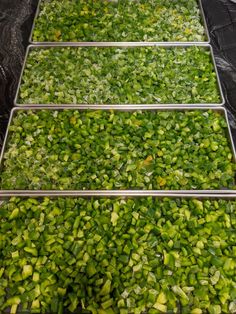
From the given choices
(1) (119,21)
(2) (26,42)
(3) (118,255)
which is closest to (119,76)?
(1) (119,21)

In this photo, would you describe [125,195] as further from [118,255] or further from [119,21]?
[119,21]

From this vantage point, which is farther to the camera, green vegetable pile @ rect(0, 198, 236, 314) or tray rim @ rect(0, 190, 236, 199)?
tray rim @ rect(0, 190, 236, 199)

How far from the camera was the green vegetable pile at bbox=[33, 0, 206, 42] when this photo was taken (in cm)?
280

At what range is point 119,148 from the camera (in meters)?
2.19

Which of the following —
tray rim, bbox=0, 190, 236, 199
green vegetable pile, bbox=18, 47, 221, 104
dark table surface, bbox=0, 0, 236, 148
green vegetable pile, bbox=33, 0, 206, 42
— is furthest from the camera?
green vegetable pile, bbox=33, 0, 206, 42

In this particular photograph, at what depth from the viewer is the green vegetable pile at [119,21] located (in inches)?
110

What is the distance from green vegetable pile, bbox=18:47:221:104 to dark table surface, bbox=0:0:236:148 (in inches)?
5.8

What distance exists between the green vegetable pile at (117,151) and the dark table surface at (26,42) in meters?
0.26

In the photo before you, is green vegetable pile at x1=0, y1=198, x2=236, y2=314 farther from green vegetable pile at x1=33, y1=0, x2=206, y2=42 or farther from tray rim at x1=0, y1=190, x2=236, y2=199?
green vegetable pile at x1=33, y1=0, x2=206, y2=42

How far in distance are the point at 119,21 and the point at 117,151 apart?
135cm

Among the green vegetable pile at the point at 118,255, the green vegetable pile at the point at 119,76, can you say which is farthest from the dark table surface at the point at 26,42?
the green vegetable pile at the point at 118,255

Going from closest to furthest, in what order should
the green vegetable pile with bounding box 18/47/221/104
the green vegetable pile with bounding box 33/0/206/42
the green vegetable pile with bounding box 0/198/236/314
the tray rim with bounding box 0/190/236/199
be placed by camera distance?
the green vegetable pile with bounding box 0/198/236/314 → the tray rim with bounding box 0/190/236/199 → the green vegetable pile with bounding box 18/47/221/104 → the green vegetable pile with bounding box 33/0/206/42

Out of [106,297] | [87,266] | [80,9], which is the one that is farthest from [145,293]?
[80,9]

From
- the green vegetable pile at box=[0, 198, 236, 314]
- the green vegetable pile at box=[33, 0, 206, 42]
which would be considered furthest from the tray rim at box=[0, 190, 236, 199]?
the green vegetable pile at box=[33, 0, 206, 42]
